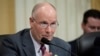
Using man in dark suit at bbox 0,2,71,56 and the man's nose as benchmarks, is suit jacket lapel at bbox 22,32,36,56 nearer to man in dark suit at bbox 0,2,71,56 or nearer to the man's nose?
man in dark suit at bbox 0,2,71,56

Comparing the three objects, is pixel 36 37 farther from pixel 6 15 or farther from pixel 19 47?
pixel 6 15

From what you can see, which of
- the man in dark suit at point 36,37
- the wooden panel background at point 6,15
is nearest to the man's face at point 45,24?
the man in dark suit at point 36,37

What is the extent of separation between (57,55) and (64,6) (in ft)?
5.15

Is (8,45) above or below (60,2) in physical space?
below

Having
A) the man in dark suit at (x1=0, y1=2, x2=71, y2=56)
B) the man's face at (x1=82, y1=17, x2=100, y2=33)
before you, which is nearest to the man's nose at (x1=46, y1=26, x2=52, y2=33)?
the man in dark suit at (x1=0, y1=2, x2=71, y2=56)

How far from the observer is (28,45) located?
1.96 m

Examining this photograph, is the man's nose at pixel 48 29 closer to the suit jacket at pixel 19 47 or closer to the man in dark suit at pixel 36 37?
the man in dark suit at pixel 36 37

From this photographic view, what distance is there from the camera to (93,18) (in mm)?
2879

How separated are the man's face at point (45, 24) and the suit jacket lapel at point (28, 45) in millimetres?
80

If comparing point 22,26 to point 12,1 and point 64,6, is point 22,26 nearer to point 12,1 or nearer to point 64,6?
point 12,1

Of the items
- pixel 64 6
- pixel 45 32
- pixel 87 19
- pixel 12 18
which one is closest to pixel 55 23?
pixel 45 32

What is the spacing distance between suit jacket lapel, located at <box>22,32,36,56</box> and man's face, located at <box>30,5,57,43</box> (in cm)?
8

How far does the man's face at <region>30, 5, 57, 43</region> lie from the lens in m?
1.88

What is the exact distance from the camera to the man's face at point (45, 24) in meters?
1.88
